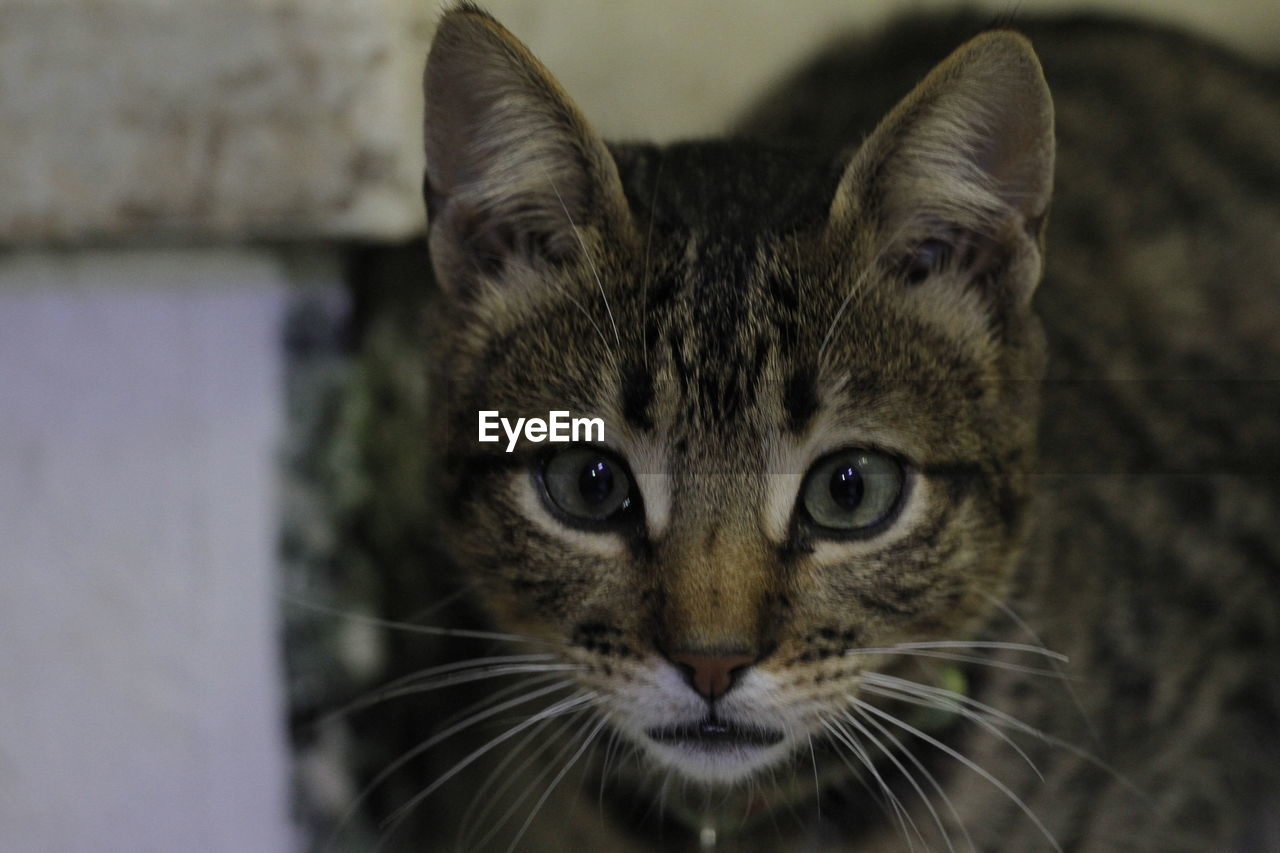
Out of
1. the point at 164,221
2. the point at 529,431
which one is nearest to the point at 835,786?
the point at 529,431

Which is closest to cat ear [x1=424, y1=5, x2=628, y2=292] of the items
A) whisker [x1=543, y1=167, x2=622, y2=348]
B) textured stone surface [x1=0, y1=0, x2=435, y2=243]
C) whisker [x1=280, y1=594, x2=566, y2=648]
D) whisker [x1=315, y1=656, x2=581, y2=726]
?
whisker [x1=543, y1=167, x2=622, y2=348]

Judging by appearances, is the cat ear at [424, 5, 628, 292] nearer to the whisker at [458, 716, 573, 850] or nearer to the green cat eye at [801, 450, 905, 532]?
the green cat eye at [801, 450, 905, 532]

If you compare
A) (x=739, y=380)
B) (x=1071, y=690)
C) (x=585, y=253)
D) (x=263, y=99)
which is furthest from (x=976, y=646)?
(x=263, y=99)

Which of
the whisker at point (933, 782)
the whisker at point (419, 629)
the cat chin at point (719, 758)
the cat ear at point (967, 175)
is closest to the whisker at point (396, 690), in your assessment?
the whisker at point (419, 629)

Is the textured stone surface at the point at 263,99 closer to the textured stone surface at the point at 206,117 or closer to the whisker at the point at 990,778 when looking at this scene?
the textured stone surface at the point at 206,117

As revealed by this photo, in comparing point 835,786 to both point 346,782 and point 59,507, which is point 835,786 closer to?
point 346,782

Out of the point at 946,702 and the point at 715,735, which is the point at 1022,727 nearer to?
the point at 946,702
